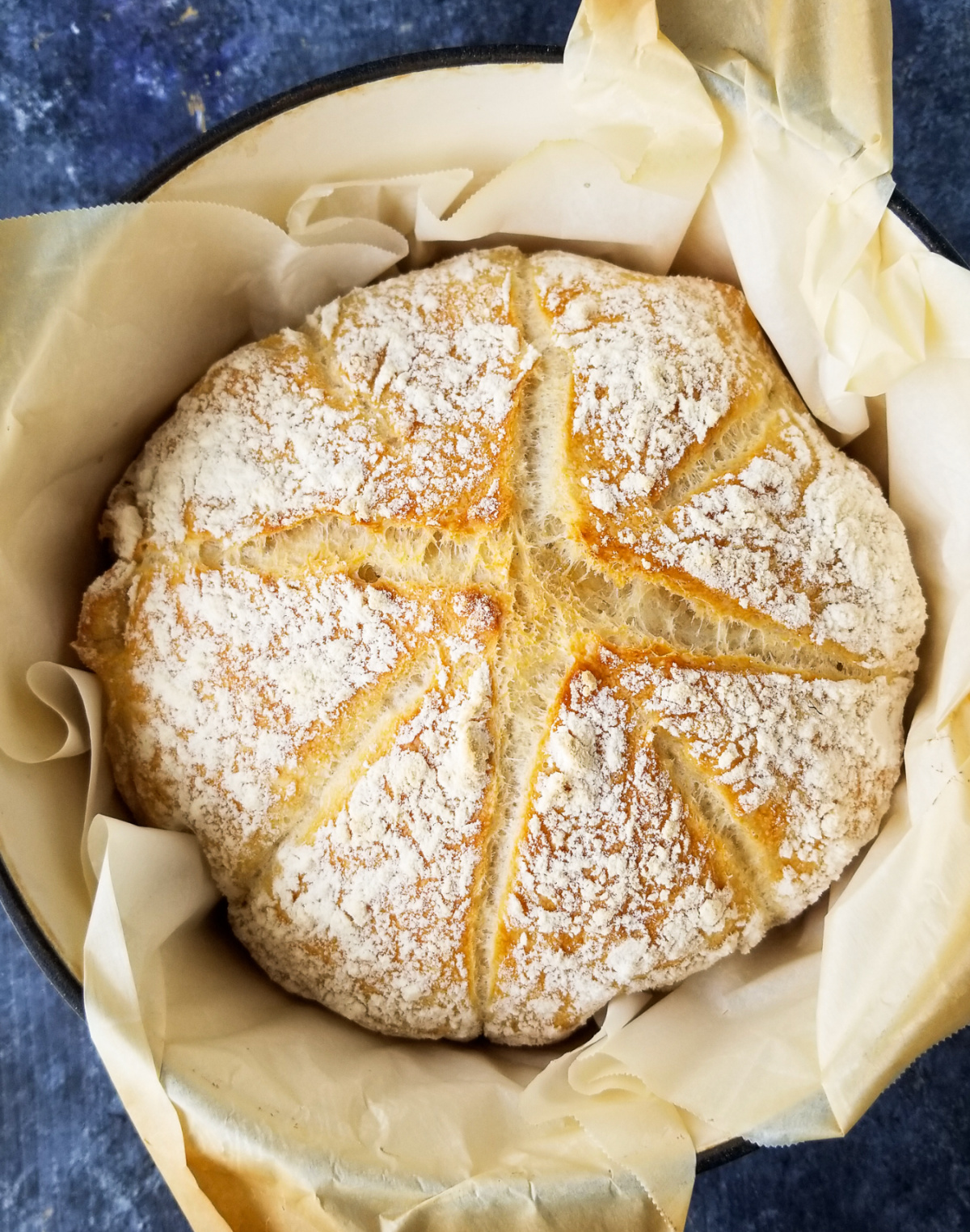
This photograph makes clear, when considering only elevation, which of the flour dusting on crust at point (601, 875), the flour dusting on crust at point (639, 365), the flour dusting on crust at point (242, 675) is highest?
the flour dusting on crust at point (639, 365)

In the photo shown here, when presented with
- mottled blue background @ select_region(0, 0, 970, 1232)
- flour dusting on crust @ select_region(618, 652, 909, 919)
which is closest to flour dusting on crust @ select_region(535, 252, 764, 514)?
flour dusting on crust @ select_region(618, 652, 909, 919)

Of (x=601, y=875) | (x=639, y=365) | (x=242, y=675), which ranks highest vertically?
(x=639, y=365)

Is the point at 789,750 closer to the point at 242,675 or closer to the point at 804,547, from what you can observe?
the point at 804,547

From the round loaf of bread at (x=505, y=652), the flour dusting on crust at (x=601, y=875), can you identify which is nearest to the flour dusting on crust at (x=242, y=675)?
the round loaf of bread at (x=505, y=652)

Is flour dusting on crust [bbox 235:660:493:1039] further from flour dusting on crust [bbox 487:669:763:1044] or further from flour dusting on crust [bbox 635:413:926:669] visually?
flour dusting on crust [bbox 635:413:926:669]

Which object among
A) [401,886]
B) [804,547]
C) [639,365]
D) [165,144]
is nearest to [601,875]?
[401,886]

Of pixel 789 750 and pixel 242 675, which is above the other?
pixel 242 675

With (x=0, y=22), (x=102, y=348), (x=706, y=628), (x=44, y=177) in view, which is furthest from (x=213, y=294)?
(x=706, y=628)

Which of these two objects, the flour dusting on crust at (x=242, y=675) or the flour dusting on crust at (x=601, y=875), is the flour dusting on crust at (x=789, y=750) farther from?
the flour dusting on crust at (x=242, y=675)
